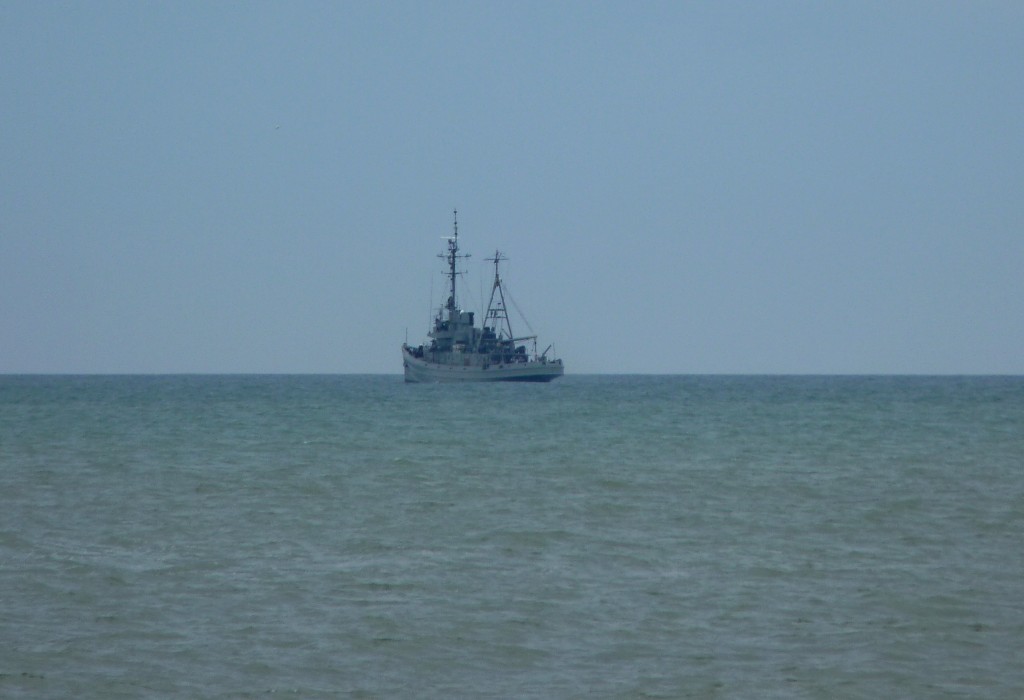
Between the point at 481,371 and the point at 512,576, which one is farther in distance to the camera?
the point at 481,371

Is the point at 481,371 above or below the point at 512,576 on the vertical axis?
above

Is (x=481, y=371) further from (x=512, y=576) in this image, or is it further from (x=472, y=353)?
(x=512, y=576)

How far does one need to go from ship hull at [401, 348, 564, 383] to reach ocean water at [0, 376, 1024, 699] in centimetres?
7854

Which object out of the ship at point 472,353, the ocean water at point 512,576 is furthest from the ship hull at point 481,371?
the ocean water at point 512,576

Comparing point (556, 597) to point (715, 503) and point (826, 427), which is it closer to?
point (715, 503)

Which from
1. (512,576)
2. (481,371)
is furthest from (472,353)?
(512,576)

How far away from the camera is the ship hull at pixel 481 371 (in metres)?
114

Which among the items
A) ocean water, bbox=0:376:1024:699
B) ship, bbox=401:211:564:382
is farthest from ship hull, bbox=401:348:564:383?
ocean water, bbox=0:376:1024:699

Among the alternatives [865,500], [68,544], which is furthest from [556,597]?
[865,500]

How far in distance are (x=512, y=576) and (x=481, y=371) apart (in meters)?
98.1

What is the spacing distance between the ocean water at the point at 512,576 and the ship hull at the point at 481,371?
7854 centimetres

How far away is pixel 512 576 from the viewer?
622 inches

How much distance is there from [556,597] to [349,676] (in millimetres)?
3774

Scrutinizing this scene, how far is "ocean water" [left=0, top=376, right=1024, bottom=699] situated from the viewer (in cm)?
1127
